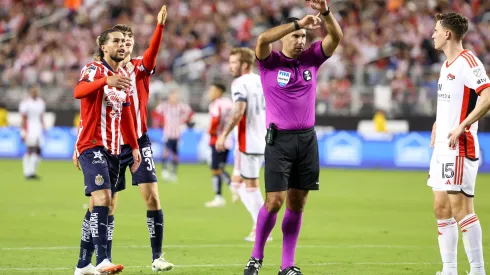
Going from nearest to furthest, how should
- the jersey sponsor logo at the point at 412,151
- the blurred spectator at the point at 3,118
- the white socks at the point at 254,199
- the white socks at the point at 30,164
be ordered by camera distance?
the white socks at the point at 254,199, the white socks at the point at 30,164, the jersey sponsor logo at the point at 412,151, the blurred spectator at the point at 3,118

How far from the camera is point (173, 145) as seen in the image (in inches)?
939

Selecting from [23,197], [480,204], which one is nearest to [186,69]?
[23,197]

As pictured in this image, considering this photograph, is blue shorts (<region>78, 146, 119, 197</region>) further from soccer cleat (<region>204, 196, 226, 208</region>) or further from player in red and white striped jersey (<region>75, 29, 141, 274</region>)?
soccer cleat (<region>204, 196, 226, 208</region>)

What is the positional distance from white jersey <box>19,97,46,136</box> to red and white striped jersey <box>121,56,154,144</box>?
14756 millimetres

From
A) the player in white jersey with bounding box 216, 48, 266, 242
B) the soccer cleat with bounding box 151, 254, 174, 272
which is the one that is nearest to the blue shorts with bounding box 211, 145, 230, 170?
the player in white jersey with bounding box 216, 48, 266, 242

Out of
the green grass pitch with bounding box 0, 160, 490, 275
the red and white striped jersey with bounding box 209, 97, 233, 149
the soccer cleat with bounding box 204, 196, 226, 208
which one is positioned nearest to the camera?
the green grass pitch with bounding box 0, 160, 490, 275

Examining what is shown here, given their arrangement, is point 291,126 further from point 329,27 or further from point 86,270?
point 86,270

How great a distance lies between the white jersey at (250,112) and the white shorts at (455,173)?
412 cm

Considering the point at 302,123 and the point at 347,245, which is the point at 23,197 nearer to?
the point at 347,245

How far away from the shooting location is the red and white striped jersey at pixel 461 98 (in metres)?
8.43

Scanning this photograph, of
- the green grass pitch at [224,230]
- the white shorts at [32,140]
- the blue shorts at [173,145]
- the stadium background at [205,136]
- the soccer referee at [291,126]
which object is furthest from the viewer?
the blue shorts at [173,145]

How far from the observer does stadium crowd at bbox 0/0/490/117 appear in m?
28.3

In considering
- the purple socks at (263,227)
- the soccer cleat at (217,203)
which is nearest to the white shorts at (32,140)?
the soccer cleat at (217,203)

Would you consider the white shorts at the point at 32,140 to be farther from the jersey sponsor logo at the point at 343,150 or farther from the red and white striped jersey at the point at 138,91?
the red and white striped jersey at the point at 138,91
